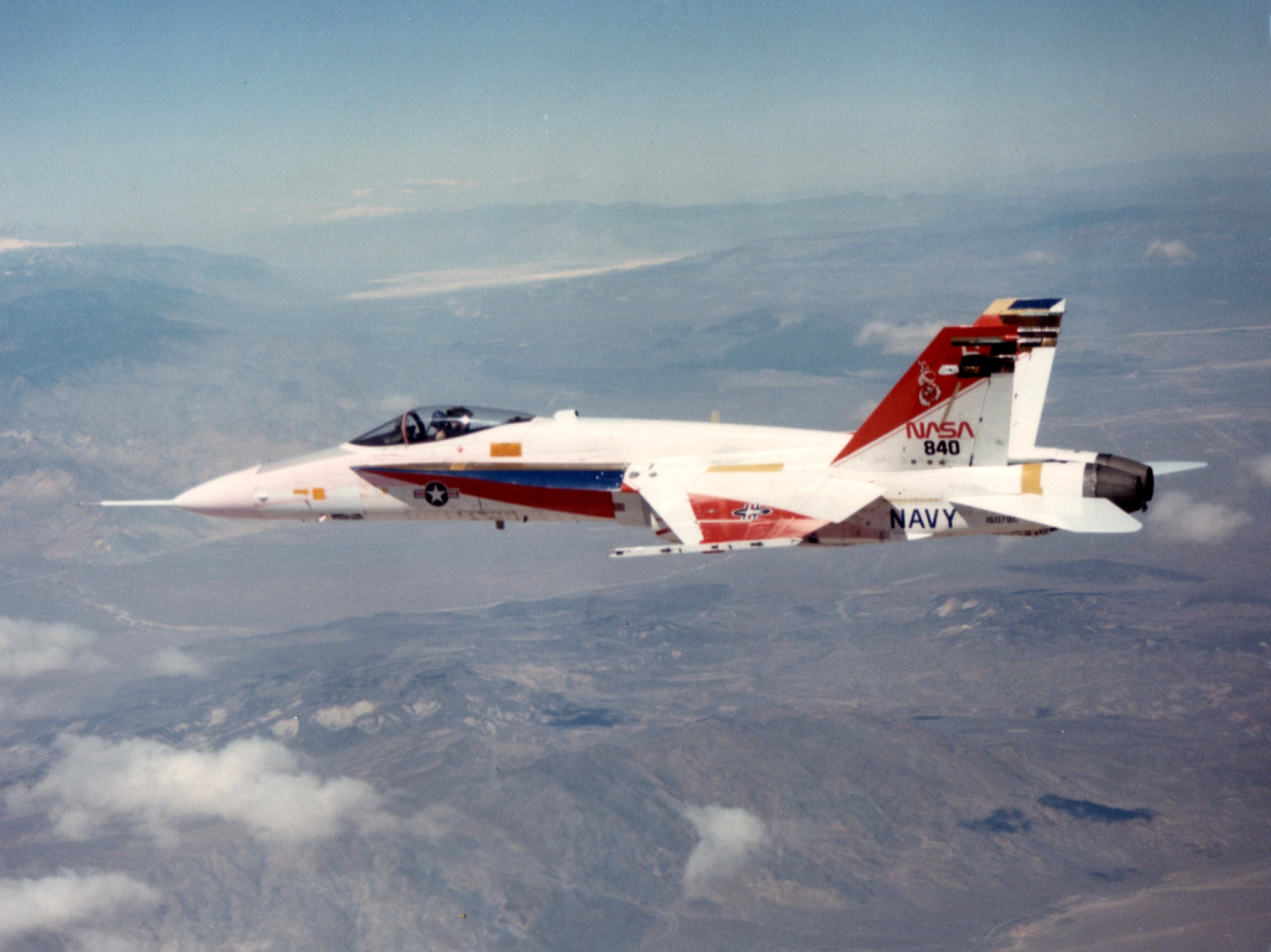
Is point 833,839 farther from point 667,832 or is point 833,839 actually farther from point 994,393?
point 994,393

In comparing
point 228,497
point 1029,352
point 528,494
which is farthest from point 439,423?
point 1029,352

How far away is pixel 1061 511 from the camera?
1781 centimetres

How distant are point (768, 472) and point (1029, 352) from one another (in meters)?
→ 6.21

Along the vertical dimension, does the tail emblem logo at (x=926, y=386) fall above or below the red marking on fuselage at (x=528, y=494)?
above

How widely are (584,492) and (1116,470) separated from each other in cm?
952

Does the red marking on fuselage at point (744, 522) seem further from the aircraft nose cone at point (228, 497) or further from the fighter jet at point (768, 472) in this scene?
the aircraft nose cone at point (228, 497)

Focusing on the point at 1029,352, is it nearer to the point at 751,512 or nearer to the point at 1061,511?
the point at 1061,511

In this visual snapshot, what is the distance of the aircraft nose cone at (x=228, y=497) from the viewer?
72.8 feet

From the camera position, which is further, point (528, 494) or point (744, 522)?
point (528, 494)

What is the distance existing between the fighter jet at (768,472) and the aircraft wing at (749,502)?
0.10ft

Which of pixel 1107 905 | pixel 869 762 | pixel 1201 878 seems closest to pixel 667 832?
pixel 869 762

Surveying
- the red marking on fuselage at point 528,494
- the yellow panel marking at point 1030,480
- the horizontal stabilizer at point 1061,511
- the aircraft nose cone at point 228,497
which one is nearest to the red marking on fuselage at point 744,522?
the red marking on fuselage at point 528,494

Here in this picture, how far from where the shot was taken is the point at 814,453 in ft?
66.5

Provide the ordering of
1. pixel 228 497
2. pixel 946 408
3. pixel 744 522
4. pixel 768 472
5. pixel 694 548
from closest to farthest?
1. pixel 694 548
2. pixel 946 408
3. pixel 744 522
4. pixel 768 472
5. pixel 228 497
